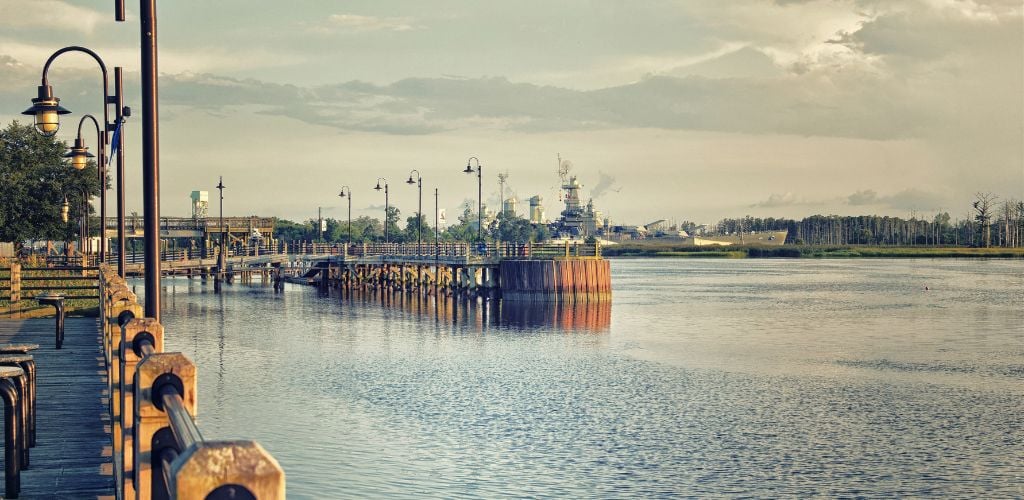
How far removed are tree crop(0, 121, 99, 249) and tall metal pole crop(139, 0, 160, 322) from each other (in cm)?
4653

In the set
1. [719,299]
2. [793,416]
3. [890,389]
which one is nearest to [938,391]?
[890,389]

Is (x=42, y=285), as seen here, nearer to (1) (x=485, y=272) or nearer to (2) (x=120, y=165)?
(2) (x=120, y=165)

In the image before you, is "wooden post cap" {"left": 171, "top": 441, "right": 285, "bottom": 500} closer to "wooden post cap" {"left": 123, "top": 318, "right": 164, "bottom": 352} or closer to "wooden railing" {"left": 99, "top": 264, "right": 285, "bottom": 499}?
"wooden railing" {"left": 99, "top": 264, "right": 285, "bottom": 499}

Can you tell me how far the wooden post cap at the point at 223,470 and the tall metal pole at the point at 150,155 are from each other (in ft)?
30.3

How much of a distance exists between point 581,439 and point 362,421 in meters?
5.58

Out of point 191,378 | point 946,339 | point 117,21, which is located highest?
point 117,21

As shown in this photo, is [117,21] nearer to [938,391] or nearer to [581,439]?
[581,439]

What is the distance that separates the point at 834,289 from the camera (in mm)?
106750

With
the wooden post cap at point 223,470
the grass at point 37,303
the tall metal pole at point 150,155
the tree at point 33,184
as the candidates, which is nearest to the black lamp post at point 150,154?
the tall metal pole at point 150,155

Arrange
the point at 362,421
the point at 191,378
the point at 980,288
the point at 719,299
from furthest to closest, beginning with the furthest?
the point at 980,288
the point at 719,299
the point at 362,421
the point at 191,378

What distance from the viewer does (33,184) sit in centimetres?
5831

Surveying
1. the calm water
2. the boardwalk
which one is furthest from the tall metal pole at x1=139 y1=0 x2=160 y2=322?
the calm water

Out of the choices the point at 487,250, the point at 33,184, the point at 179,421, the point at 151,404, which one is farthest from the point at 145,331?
the point at 487,250

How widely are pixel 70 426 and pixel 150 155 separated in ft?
12.6
